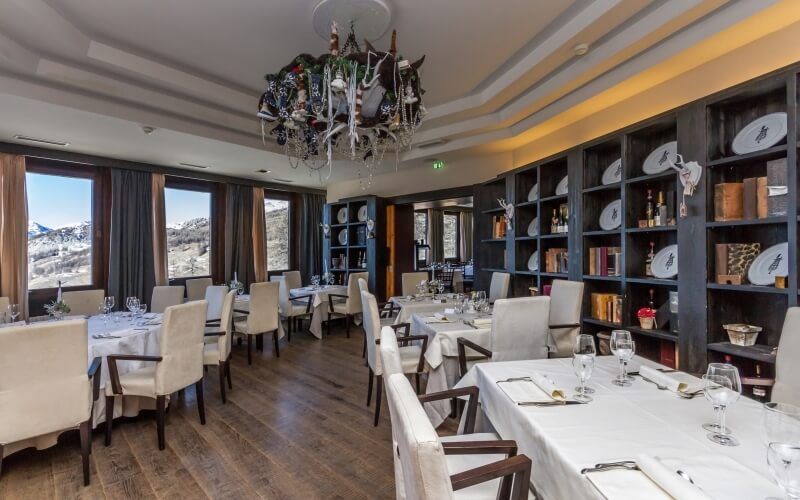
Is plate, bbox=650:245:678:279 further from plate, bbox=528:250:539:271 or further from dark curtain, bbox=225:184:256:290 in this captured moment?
dark curtain, bbox=225:184:256:290

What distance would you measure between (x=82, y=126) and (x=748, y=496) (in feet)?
19.1

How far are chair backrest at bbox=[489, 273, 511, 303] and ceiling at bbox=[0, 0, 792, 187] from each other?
186 cm

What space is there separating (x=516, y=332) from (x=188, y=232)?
20.5ft

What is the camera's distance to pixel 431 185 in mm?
6781

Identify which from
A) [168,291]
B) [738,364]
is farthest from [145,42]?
[738,364]

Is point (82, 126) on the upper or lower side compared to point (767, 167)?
upper

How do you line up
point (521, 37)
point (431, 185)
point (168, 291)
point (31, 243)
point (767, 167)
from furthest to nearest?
point (431, 185) < point (31, 243) < point (168, 291) < point (521, 37) < point (767, 167)

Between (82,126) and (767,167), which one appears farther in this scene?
(82,126)

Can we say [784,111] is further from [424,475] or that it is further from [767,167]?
[424,475]

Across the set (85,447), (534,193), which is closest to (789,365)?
(534,193)

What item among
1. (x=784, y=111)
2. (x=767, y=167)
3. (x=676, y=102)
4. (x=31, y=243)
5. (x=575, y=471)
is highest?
(x=676, y=102)

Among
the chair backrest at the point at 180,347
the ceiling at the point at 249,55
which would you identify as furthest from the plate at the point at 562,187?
the chair backrest at the point at 180,347

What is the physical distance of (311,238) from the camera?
8578 millimetres

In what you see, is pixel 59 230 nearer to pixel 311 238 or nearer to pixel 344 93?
pixel 311 238
